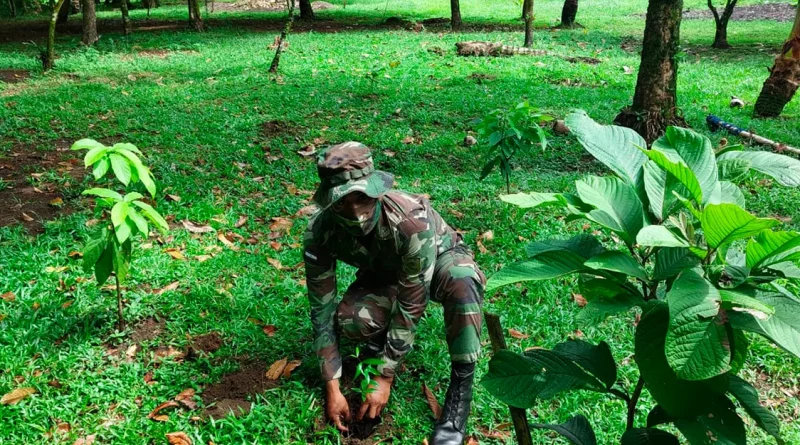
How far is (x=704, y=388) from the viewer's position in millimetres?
1012

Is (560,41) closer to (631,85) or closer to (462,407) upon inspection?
(631,85)

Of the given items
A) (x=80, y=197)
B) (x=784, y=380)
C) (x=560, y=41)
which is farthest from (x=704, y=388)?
(x=560, y=41)

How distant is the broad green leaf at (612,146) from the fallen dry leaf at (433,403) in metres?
1.61

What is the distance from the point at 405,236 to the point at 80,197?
3.05 metres

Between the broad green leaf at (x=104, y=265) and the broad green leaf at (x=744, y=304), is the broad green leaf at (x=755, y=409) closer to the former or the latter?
the broad green leaf at (x=744, y=304)

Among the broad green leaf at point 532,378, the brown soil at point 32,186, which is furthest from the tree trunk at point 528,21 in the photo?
the broad green leaf at point 532,378

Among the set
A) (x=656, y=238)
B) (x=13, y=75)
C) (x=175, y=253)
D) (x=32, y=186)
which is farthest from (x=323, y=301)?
(x=13, y=75)

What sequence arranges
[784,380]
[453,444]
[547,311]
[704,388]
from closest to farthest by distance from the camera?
[704,388]
[453,444]
[784,380]
[547,311]

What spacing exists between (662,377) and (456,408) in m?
1.51

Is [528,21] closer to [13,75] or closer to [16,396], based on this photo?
[13,75]

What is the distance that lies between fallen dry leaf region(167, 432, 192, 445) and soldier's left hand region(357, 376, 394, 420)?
0.67 meters

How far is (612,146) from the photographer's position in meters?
1.21

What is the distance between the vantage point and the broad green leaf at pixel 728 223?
87 centimetres

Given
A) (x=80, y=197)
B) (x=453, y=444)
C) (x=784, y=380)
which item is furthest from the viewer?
(x=80, y=197)
